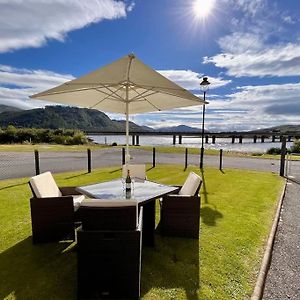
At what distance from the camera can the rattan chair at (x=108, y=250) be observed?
109 inches

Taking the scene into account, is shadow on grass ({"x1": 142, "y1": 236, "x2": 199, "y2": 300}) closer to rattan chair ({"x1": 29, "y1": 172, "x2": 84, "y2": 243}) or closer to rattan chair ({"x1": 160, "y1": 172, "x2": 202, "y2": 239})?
rattan chair ({"x1": 160, "y1": 172, "x2": 202, "y2": 239})

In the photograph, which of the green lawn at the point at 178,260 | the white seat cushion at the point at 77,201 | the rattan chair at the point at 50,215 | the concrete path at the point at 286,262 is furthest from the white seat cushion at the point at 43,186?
the concrete path at the point at 286,262

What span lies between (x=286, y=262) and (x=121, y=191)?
277cm

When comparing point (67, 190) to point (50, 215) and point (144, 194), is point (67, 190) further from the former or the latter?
point (144, 194)

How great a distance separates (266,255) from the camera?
12.9 ft

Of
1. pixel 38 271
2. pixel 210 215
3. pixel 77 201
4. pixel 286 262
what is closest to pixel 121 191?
pixel 77 201

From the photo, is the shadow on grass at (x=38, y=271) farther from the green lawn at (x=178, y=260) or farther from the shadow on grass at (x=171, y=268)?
the shadow on grass at (x=171, y=268)

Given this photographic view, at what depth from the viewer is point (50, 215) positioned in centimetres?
406

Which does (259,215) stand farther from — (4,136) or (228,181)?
(4,136)

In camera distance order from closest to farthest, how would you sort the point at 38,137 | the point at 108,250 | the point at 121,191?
the point at 108,250 < the point at 121,191 < the point at 38,137

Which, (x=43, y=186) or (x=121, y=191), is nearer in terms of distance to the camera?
(x=43, y=186)

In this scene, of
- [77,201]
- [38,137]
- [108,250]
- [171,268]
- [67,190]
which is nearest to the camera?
[108,250]

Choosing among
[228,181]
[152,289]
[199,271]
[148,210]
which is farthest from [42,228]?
[228,181]

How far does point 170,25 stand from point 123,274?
8.82 m
